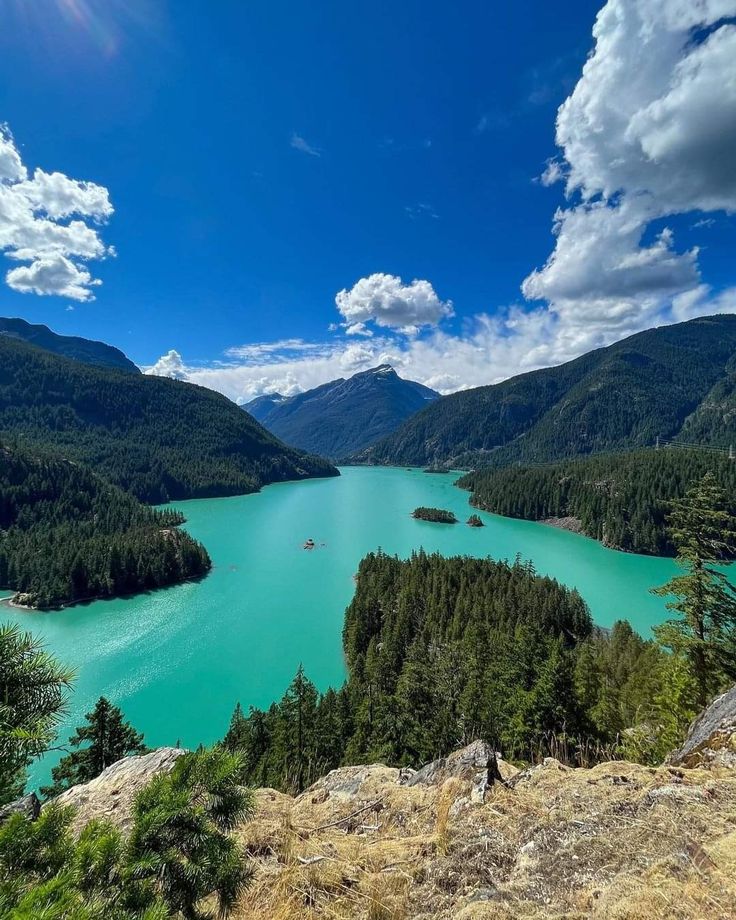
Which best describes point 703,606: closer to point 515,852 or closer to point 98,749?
point 515,852

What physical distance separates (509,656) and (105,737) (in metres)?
21.9

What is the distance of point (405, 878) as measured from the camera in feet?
14.9

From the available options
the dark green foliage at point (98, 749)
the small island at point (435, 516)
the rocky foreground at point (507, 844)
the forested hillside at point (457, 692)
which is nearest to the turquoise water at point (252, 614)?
the small island at point (435, 516)

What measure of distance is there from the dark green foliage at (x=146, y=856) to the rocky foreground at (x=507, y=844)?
107 cm

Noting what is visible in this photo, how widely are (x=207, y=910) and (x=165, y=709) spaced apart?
110 ft

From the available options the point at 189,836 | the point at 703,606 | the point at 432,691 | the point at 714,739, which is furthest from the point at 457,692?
the point at 189,836

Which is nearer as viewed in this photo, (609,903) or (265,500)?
(609,903)

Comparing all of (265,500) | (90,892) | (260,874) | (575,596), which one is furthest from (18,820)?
(265,500)

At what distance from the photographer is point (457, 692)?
25.6m

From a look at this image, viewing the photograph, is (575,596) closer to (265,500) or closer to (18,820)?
(18,820)

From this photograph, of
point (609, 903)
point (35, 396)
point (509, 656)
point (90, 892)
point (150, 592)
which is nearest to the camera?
point (90, 892)

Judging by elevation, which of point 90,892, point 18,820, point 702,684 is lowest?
point 702,684

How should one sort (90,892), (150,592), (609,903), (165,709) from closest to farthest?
(90,892), (609,903), (165,709), (150,592)

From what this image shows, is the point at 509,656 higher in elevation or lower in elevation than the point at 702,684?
lower
